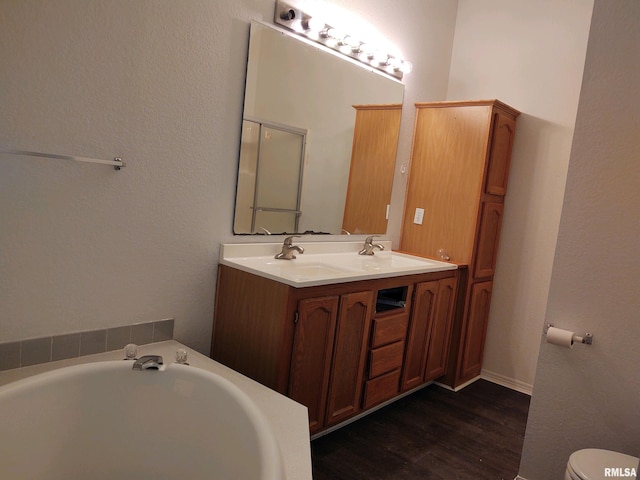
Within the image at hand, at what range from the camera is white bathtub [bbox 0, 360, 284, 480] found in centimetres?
140

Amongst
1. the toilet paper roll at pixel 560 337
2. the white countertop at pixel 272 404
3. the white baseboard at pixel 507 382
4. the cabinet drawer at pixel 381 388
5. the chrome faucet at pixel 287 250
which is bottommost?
the white baseboard at pixel 507 382

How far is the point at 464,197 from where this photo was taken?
10.4 ft

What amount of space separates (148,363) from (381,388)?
143 centimetres

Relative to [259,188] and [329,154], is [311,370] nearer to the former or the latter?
[259,188]

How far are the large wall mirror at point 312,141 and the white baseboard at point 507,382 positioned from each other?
139 cm

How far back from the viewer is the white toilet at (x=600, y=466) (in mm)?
1589

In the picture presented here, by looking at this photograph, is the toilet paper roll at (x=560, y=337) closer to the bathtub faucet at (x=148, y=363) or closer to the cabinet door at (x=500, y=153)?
the cabinet door at (x=500, y=153)

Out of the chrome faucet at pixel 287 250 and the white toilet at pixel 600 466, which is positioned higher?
the chrome faucet at pixel 287 250

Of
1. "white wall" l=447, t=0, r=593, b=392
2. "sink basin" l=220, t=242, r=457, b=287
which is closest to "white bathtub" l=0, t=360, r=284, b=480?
"sink basin" l=220, t=242, r=457, b=287

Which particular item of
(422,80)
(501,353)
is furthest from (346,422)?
(422,80)

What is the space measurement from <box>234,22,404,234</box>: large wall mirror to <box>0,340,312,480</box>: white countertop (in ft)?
2.32

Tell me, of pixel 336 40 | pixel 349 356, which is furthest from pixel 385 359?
pixel 336 40

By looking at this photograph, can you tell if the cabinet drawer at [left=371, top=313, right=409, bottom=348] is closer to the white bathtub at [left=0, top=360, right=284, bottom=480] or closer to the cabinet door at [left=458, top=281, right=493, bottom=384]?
the cabinet door at [left=458, top=281, right=493, bottom=384]

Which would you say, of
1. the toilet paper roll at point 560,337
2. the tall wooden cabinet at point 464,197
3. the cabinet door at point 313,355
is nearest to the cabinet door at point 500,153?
the tall wooden cabinet at point 464,197
